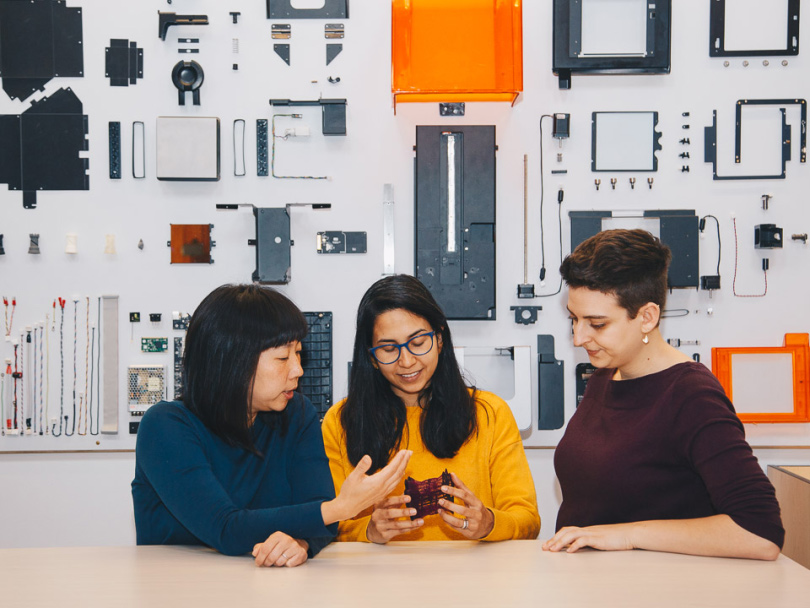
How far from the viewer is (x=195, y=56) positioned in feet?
11.6

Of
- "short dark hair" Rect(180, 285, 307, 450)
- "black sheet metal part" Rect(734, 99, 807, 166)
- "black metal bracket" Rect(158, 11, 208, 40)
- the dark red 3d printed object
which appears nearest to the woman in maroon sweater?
the dark red 3d printed object

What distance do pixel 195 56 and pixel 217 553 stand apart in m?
2.71

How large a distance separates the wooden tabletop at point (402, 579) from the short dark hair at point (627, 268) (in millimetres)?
602

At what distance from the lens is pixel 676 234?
3.47m

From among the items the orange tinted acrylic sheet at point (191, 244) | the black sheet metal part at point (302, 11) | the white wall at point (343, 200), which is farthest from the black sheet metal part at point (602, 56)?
the orange tinted acrylic sheet at point (191, 244)

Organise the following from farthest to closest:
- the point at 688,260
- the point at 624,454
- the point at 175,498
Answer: the point at 688,260 < the point at 624,454 < the point at 175,498

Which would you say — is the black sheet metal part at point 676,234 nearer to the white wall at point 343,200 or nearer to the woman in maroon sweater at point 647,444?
the white wall at point 343,200

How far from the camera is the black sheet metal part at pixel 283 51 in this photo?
351cm

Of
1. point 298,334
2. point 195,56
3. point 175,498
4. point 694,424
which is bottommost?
point 175,498

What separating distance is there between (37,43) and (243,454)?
2832 millimetres

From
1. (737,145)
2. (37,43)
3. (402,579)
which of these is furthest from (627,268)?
(37,43)

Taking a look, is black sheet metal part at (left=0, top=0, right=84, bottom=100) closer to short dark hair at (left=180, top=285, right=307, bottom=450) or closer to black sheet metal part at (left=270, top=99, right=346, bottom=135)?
black sheet metal part at (left=270, top=99, right=346, bottom=135)

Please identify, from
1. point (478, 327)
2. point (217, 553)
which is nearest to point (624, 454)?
point (217, 553)

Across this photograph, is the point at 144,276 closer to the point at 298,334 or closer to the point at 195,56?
the point at 195,56
